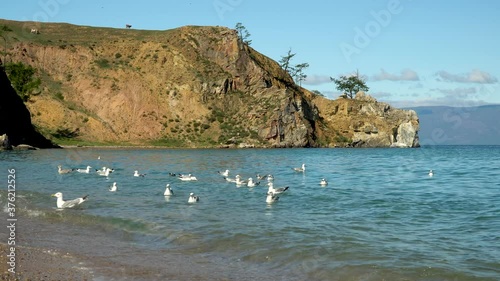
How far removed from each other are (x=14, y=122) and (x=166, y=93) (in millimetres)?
39832

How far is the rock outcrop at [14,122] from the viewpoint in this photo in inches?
2997

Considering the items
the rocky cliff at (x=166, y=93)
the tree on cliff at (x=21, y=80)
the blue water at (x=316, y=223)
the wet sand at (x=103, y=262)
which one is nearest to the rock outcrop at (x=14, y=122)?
the rocky cliff at (x=166, y=93)

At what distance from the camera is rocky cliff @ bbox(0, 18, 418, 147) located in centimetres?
10550

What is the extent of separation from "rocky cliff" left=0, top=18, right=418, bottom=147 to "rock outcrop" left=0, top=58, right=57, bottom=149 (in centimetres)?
1215

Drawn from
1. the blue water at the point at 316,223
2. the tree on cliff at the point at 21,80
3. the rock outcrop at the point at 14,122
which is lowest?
the blue water at the point at 316,223

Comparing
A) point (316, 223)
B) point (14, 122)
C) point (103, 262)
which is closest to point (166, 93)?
point (14, 122)

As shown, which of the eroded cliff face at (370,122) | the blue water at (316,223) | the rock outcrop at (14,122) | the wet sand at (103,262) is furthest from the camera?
the eroded cliff face at (370,122)

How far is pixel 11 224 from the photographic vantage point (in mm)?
18156

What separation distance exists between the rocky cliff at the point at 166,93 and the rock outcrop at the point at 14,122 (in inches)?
478

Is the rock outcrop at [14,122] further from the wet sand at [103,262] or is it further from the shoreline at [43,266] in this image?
the shoreline at [43,266]

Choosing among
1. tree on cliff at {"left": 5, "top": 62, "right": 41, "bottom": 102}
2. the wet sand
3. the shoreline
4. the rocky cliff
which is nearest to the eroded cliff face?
the rocky cliff

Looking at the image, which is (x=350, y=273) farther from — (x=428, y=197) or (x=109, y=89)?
(x=109, y=89)

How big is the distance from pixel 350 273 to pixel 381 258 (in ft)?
5.17

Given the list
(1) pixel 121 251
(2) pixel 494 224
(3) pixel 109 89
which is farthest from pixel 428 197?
(3) pixel 109 89
